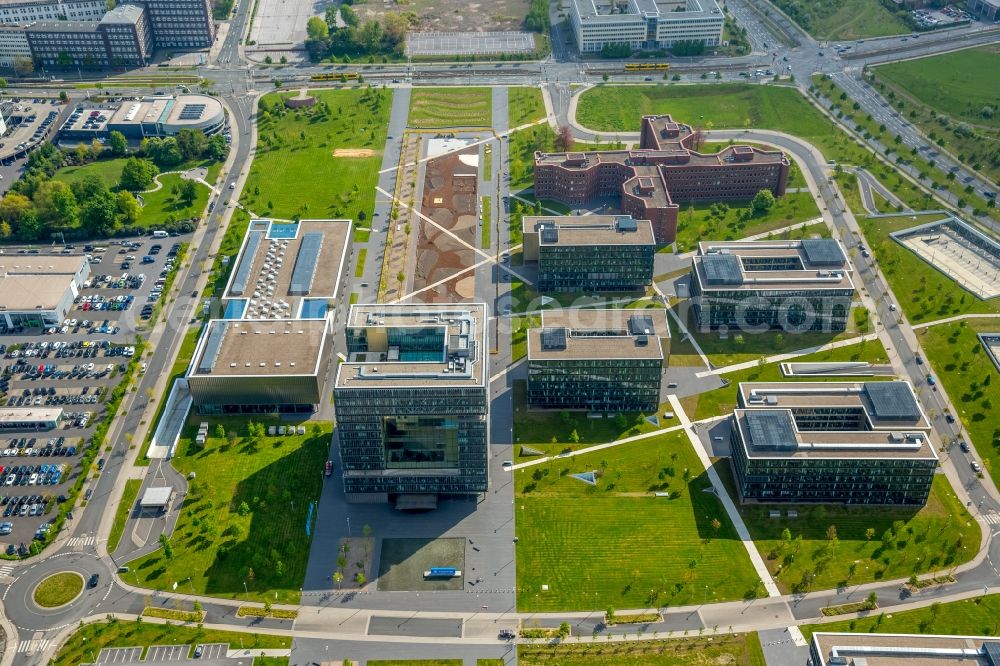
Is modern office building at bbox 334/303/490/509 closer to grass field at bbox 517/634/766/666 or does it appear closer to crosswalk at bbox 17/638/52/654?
grass field at bbox 517/634/766/666

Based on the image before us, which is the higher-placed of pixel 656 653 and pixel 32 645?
pixel 656 653

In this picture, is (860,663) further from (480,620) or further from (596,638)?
(480,620)

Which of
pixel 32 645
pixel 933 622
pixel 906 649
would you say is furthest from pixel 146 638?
pixel 933 622

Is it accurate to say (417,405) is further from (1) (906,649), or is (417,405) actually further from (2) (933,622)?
(2) (933,622)

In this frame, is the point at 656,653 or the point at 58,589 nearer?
the point at 656,653

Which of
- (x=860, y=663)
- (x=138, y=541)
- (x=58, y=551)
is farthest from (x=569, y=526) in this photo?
(x=58, y=551)

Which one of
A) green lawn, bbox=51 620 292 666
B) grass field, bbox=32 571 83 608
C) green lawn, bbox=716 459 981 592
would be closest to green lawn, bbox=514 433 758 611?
green lawn, bbox=716 459 981 592

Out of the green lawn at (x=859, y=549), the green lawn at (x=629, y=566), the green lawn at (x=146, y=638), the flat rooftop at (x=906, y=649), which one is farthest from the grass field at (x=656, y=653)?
the green lawn at (x=146, y=638)
